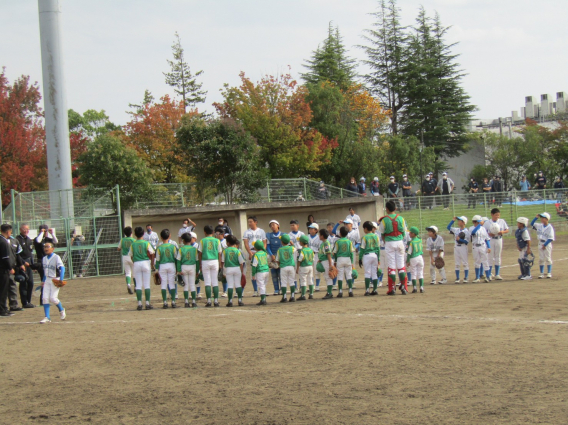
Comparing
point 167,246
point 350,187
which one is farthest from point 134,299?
point 350,187

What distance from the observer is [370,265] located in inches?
575

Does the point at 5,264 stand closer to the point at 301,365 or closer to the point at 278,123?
the point at 301,365

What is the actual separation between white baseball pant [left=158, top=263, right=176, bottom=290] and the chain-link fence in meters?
18.0

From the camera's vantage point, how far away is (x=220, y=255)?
14039 millimetres

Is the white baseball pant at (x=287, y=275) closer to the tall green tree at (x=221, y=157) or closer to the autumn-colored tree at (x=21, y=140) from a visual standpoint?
the tall green tree at (x=221, y=157)

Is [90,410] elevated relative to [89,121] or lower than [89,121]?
lower

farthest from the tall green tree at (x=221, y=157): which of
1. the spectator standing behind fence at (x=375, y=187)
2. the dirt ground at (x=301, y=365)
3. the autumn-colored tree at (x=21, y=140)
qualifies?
the dirt ground at (x=301, y=365)

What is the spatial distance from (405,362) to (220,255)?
24.6 feet

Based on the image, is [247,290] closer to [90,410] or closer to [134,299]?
[134,299]

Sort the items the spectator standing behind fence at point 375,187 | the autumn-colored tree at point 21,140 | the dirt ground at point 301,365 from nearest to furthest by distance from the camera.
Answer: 1. the dirt ground at point 301,365
2. the spectator standing behind fence at point 375,187
3. the autumn-colored tree at point 21,140

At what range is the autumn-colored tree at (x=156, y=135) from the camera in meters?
37.2

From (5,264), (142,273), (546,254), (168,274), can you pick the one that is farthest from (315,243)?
(5,264)

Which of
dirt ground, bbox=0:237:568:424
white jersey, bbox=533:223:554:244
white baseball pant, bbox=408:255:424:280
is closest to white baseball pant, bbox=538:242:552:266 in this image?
white jersey, bbox=533:223:554:244

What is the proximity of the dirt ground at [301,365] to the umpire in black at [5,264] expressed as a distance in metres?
1.37
